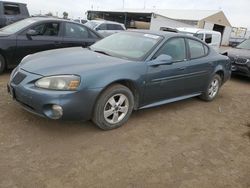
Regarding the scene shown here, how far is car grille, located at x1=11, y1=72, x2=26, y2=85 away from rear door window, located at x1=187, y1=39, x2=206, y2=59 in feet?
10.4

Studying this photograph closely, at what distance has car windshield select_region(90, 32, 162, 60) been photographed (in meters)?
4.72

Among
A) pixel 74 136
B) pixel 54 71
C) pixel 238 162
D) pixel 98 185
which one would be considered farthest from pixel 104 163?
pixel 238 162

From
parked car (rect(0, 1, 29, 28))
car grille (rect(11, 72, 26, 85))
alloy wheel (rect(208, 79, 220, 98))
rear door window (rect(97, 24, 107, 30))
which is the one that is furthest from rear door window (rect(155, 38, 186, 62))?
rear door window (rect(97, 24, 107, 30))

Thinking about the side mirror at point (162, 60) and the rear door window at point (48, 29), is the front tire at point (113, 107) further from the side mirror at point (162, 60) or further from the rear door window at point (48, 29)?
the rear door window at point (48, 29)

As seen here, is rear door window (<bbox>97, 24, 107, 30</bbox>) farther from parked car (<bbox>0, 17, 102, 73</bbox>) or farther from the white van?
parked car (<bbox>0, 17, 102, 73</bbox>)

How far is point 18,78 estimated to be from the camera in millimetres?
4031

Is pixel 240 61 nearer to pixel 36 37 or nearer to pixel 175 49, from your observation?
pixel 175 49

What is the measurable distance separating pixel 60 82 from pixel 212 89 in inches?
154

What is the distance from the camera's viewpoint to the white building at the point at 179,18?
34.2 meters

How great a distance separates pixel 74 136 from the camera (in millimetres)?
3973

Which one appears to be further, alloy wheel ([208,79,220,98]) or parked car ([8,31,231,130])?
alloy wheel ([208,79,220,98])

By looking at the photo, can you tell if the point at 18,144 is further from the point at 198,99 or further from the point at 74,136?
the point at 198,99

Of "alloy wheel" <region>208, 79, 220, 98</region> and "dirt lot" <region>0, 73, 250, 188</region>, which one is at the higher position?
"alloy wheel" <region>208, 79, 220, 98</region>

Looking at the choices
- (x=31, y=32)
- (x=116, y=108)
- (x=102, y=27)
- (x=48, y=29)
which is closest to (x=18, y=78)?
(x=116, y=108)
